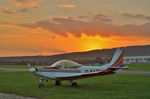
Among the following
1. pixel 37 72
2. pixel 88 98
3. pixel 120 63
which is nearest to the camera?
pixel 88 98

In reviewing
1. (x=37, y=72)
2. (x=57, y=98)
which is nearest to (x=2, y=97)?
(x=57, y=98)

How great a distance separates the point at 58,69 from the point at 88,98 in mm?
6173

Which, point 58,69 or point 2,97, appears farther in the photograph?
point 58,69

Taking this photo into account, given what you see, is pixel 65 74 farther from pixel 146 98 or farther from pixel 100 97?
pixel 146 98

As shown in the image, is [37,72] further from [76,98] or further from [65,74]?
[76,98]

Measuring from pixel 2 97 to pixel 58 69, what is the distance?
20.7ft

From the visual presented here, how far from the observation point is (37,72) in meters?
18.4

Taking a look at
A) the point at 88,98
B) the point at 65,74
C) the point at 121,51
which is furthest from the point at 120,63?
the point at 88,98

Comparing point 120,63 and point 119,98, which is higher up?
point 120,63

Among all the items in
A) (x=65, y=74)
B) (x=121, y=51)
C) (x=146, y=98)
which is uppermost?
(x=121, y=51)

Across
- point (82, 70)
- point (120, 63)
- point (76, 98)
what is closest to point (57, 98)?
point (76, 98)

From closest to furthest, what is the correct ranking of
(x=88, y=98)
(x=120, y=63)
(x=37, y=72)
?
(x=88, y=98), (x=37, y=72), (x=120, y=63)

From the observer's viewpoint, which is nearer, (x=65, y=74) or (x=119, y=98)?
(x=119, y=98)

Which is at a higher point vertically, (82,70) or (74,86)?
(82,70)
